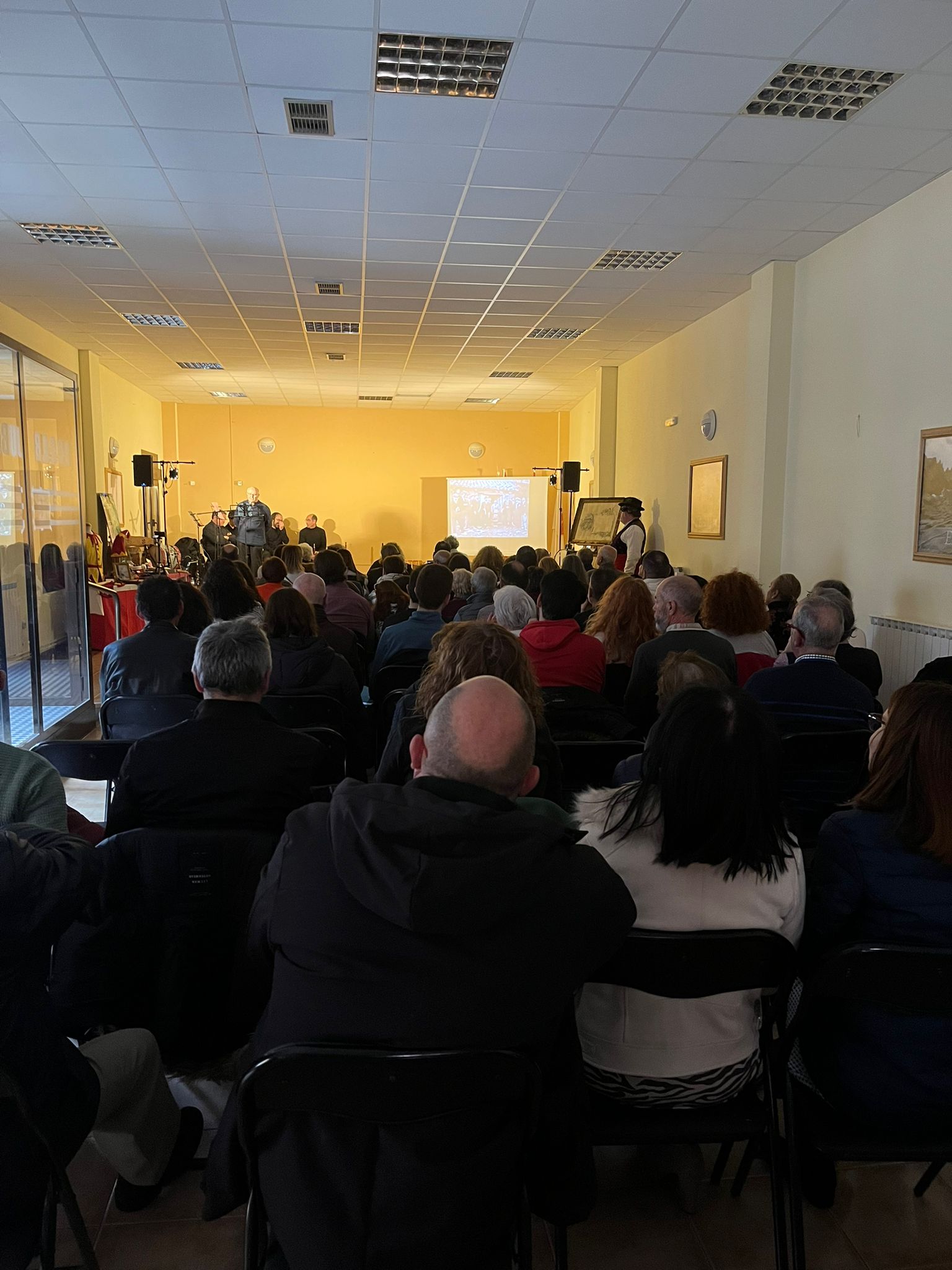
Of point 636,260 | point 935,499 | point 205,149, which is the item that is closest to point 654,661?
point 935,499

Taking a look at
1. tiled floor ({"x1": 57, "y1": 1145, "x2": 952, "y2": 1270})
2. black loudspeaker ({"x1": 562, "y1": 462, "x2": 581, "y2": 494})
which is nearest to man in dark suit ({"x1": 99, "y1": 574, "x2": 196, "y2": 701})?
tiled floor ({"x1": 57, "y1": 1145, "x2": 952, "y2": 1270})

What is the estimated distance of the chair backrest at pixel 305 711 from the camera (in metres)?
3.31

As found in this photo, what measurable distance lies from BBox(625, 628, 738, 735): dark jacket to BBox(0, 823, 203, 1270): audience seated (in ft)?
7.28

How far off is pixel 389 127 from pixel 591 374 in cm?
807

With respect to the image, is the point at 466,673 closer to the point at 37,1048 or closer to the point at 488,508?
the point at 37,1048

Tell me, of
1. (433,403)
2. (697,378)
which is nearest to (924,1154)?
(697,378)

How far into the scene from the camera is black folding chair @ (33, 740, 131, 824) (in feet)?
8.90

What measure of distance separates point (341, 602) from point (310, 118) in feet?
8.75

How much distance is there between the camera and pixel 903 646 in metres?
5.73

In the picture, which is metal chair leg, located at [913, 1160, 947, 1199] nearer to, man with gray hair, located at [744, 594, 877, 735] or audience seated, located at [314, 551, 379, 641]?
man with gray hair, located at [744, 594, 877, 735]

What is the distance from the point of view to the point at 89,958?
201cm

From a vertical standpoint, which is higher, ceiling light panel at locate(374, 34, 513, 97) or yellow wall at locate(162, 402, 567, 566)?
ceiling light panel at locate(374, 34, 513, 97)

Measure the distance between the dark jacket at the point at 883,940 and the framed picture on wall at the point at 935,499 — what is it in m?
4.32

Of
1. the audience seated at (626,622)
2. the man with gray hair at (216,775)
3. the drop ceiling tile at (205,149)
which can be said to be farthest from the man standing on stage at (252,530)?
the man with gray hair at (216,775)
